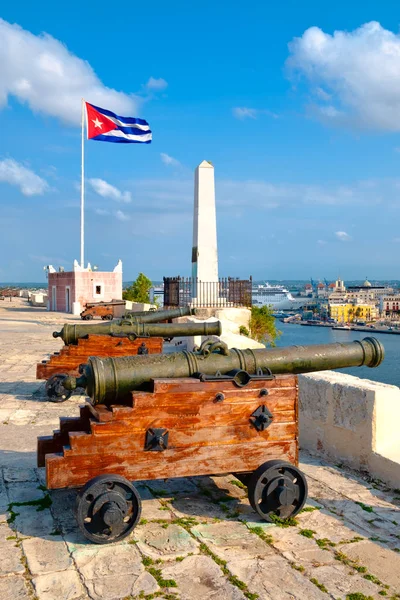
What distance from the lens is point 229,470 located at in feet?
11.6

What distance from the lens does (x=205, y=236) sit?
51.1ft

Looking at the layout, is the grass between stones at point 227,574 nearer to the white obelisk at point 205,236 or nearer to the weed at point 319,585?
the weed at point 319,585

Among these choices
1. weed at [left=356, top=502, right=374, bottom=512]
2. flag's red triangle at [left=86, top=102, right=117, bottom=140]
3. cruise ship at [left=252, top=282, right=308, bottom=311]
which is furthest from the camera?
cruise ship at [left=252, top=282, right=308, bottom=311]

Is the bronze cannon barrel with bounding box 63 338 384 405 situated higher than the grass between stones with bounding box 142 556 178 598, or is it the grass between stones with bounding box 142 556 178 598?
the bronze cannon barrel with bounding box 63 338 384 405

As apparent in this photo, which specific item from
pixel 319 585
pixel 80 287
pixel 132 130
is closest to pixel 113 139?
pixel 132 130

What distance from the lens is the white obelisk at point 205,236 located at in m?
15.5

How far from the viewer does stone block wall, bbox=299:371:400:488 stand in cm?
420

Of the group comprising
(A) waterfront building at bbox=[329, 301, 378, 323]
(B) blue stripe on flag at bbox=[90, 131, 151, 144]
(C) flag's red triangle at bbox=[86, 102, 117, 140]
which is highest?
(C) flag's red triangle at bbox=[86, 102, 117, 140]

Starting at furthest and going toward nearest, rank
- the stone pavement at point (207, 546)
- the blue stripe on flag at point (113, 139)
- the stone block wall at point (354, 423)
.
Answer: the blue stripe on flag at point (113, 139), the stone block wall at point (354, 423), the stone pavement at point (207, 546)

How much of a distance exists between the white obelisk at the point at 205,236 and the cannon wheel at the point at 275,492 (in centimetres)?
1203

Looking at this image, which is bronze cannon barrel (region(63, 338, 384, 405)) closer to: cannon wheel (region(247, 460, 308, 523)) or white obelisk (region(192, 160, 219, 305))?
cannon wheel (region(247, 460, 308, 523))

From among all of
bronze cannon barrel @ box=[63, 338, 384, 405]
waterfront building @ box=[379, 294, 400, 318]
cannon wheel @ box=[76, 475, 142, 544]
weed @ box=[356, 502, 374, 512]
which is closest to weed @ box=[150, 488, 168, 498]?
cannon wheel @ box=[76, 475, 142, 544]

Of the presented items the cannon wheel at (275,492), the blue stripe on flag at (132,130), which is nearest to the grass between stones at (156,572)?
the cannon wheel at (275,492)

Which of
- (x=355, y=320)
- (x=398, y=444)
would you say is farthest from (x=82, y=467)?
(x=355, y=320)
